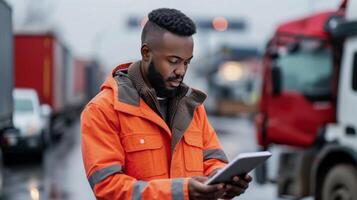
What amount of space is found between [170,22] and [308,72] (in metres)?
7.38

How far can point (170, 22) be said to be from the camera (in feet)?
9.81

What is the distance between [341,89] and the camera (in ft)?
29.2

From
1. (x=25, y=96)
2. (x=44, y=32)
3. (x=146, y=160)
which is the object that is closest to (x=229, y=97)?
(x=44, y=32)

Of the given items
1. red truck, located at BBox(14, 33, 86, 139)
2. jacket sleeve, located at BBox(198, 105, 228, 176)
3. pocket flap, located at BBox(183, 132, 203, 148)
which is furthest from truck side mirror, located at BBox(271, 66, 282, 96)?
red truck, located at BBox(14, 33, 86, 139)

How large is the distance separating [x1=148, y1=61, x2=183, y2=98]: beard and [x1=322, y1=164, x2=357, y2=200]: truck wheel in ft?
18.9

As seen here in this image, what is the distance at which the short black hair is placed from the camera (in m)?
2.98

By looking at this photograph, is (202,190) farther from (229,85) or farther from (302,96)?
(229,85)

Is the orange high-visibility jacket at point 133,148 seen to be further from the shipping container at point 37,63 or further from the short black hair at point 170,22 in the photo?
the shipping container at point 37,63

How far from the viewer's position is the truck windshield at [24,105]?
18.3 metres

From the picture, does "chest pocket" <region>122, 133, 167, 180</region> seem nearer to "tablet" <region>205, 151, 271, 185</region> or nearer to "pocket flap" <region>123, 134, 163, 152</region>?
"pocket flap" <region>123, 134, 163, 152</region>

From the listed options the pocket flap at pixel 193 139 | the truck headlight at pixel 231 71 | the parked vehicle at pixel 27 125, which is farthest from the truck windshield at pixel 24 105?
the truck headlight at pixel 231 71

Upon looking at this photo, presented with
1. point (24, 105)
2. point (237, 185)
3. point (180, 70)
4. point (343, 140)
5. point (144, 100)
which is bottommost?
point (24, 105)

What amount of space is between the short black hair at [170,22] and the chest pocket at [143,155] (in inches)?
16.0

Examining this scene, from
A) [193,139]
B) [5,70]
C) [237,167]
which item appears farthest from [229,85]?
[237,167]
